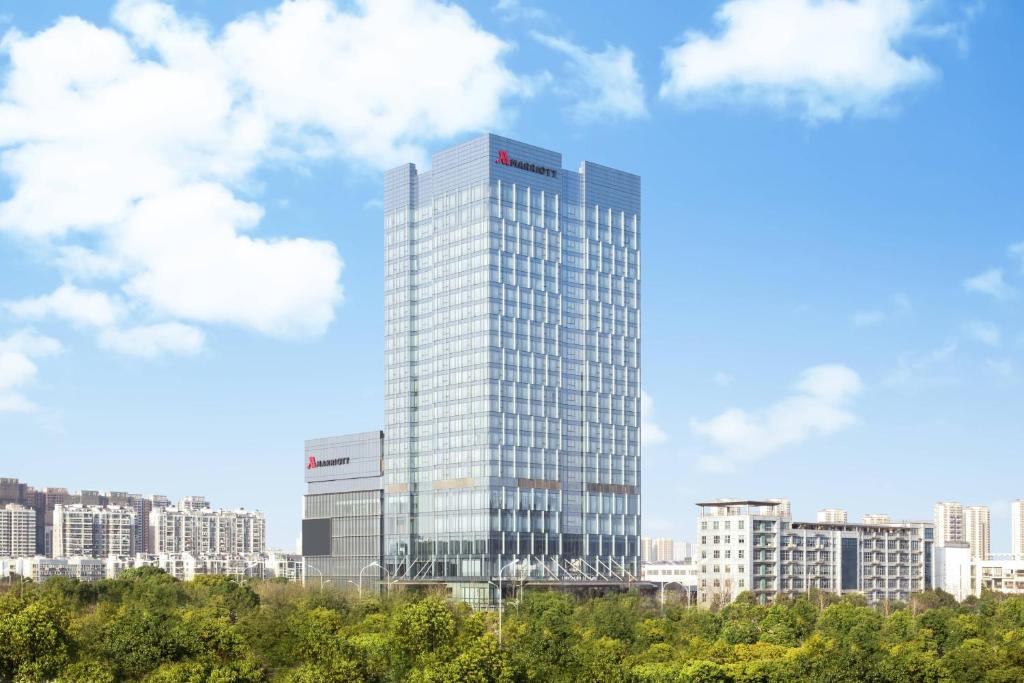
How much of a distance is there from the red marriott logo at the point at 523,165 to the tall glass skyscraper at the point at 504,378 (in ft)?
0.66

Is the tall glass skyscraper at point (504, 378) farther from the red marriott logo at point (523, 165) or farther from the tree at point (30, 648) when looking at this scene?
the tree at point (30, 648)

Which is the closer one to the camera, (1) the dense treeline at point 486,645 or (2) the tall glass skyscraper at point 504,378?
(1) the dense treeline at point 486,645

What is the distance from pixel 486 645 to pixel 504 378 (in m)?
105

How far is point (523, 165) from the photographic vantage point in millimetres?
190125

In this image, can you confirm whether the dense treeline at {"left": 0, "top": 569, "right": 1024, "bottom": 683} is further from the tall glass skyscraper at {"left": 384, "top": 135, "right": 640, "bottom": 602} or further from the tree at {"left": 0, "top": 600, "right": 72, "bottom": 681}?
the tall glass skyscraper at {"left": 384, "top": 135, "right": 640, "bottom": 602}

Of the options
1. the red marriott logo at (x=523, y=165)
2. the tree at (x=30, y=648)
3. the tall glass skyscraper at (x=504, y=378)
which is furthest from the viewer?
the red marriott logo at (x=523, y=165)

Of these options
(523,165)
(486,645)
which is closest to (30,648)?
(486,645)

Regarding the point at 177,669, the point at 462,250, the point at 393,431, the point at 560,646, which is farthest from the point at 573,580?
the point at 177,669

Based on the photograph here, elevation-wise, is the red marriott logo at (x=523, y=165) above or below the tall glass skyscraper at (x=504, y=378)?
above

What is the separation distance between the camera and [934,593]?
633 feet

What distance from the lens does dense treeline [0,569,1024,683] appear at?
83062mm

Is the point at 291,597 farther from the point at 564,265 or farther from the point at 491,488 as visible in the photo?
the point at 564,265

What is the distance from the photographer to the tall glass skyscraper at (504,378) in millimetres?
184250

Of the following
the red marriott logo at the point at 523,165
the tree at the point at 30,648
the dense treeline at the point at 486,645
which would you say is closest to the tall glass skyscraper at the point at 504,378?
the red marriott logo at the point at 523,165
